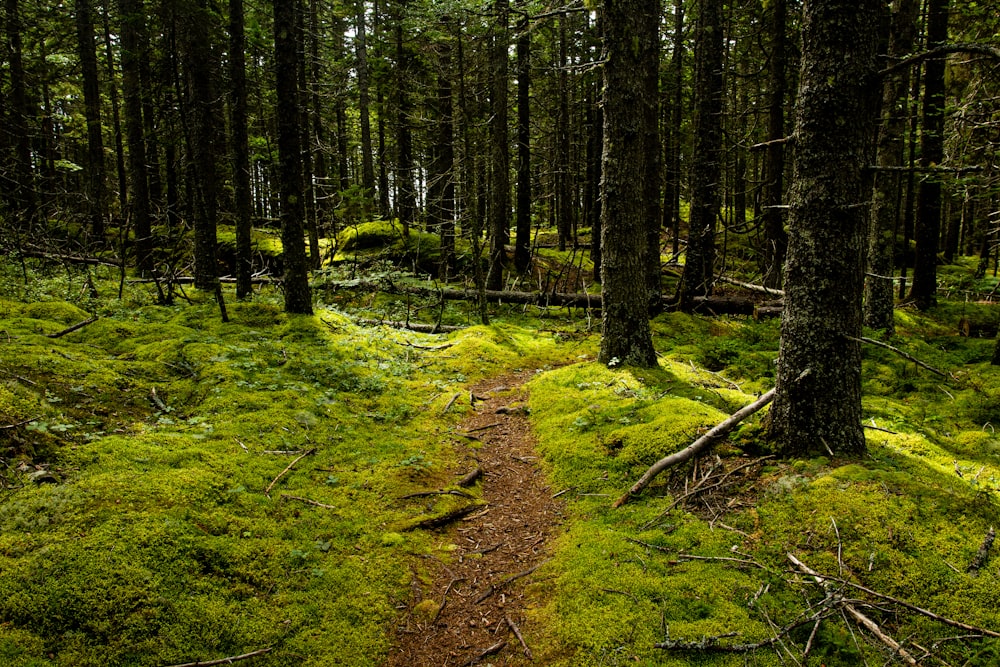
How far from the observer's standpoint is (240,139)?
1235cm

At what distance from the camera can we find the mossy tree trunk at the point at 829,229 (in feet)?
14.1

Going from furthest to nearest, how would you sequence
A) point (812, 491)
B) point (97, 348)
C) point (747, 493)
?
point (97, 348) < point (747, 493) < point (812, 491)

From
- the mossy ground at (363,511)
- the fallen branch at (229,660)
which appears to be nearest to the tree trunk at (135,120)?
the mossy ground at (363,511)

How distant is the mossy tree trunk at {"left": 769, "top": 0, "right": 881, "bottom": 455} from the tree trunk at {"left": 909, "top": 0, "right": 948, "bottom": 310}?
35.9 ft

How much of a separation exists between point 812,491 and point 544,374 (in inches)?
219

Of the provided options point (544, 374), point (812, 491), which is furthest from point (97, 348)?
point (812, 491)

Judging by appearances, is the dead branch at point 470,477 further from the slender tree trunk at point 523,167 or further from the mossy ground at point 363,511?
the slender tree trunk at point 523,167

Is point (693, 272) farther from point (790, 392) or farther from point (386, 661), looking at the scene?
point (386, 661)

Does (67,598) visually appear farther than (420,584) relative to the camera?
No

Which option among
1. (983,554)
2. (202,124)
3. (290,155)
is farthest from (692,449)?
(202,124)

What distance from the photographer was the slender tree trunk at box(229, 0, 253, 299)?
1180 cm

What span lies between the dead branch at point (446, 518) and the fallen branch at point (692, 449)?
160 cm

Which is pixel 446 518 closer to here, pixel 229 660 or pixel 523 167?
pixel 229 660

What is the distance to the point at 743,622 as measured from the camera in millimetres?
3455
